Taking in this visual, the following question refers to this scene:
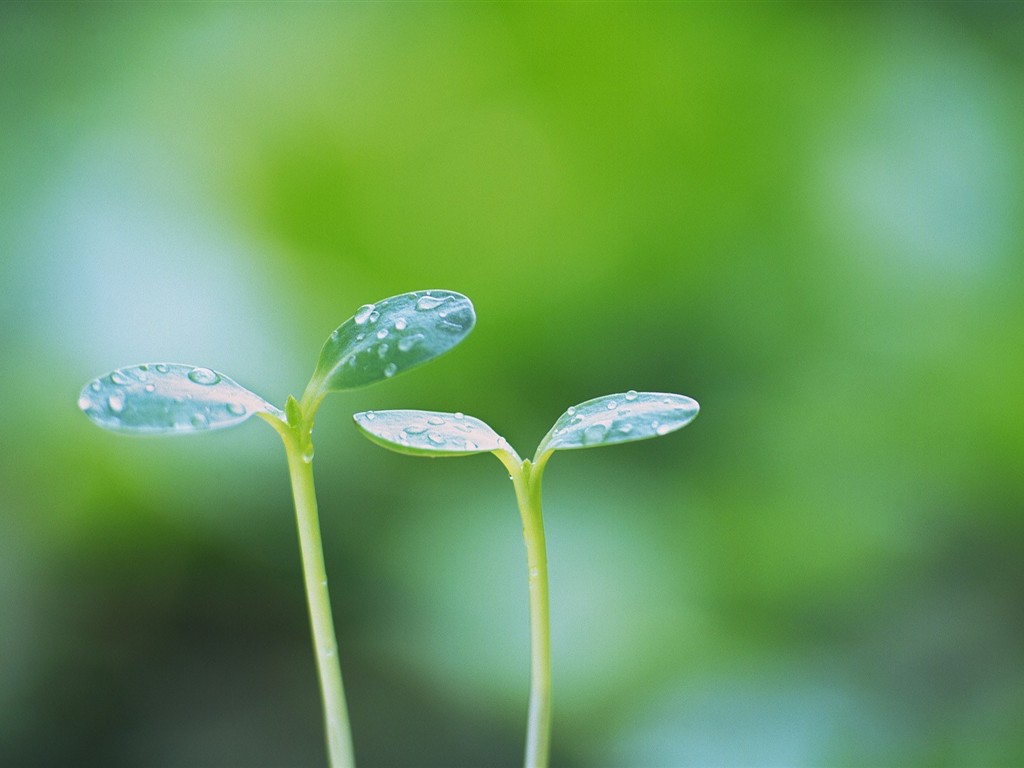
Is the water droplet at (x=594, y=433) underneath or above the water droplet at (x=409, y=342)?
underneath

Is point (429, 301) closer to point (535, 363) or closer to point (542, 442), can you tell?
point (542, 442)

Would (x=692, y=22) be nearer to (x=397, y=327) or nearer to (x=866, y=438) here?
(x=866, y=438)

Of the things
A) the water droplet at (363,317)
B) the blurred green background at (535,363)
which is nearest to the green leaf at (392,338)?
the water droplet at (363,317)

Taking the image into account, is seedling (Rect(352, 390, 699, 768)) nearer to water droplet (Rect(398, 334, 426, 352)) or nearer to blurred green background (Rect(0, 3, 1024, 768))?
water droplet (Rect(398, 334, 426, 352))

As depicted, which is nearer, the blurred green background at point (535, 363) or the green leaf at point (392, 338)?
the green leaf at point (392, 338)

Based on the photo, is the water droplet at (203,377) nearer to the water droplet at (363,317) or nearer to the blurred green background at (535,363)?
the water droplet at (363,317)
